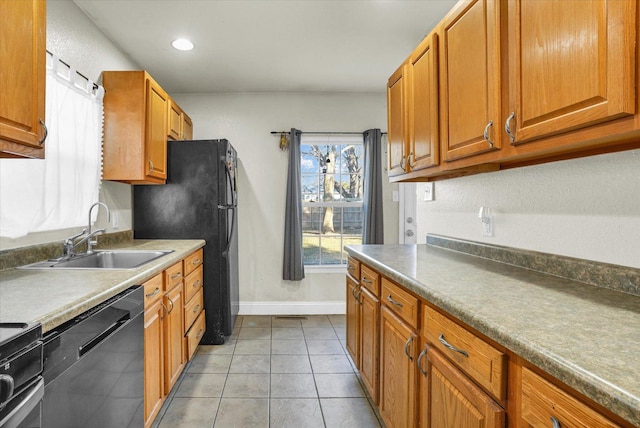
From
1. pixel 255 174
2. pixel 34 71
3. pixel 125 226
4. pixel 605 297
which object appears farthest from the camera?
pixel 255 174

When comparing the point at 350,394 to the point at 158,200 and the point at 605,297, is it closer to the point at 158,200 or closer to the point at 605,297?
the point at 605,297

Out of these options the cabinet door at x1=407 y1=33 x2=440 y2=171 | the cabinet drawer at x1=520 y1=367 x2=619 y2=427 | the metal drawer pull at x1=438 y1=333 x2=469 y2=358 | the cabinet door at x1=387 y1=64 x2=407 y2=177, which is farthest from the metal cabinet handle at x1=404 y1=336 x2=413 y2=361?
the cabinet door at x1=387 y1=64 x2=407 y2=177

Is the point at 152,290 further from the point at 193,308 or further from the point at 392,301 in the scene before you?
the point at 392,301

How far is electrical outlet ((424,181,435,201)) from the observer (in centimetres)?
249

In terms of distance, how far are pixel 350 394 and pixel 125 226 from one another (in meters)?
2.21

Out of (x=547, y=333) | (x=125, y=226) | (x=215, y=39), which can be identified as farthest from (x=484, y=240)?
(x=125, y=226)

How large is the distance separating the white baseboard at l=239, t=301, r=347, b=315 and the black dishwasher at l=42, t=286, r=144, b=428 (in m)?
2.27

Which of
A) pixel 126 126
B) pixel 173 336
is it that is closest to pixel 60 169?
pixel 126 126

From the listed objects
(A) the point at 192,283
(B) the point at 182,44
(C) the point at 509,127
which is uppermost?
(B) the point at 182,44

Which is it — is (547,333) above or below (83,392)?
above

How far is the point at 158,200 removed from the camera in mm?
2980

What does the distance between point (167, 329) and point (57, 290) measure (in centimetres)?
85

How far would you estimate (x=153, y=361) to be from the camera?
5.90 feet

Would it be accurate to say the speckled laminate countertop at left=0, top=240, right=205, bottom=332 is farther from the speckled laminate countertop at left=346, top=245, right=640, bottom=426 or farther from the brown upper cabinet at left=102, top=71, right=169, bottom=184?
the speckled laminate countertop at left=346, top=245, right=640, bottom=426
